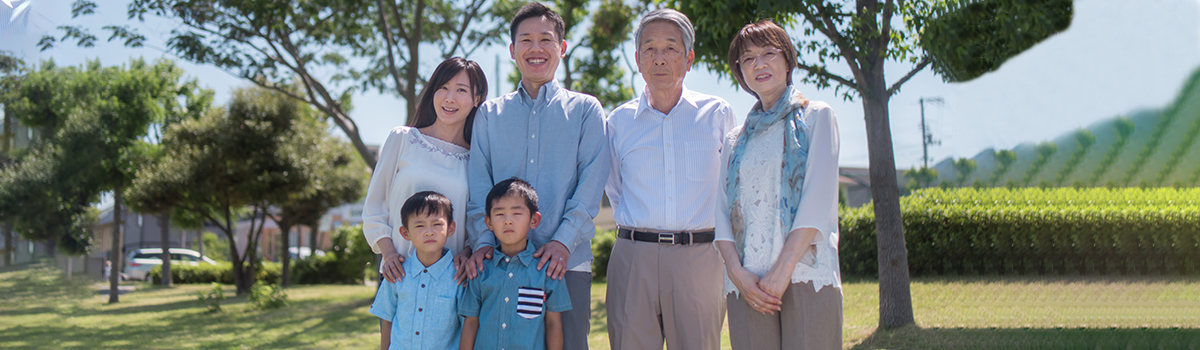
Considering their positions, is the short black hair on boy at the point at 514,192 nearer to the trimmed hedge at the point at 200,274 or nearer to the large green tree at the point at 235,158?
the large green tree at the point at 235,158

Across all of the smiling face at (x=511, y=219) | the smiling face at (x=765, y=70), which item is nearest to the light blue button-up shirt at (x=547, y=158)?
the smiling face at (x=511, y=219)

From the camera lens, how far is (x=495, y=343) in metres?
2.64

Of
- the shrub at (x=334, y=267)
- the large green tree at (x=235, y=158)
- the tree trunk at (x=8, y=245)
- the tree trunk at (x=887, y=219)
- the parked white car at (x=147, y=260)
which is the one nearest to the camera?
the tree trunk at (x=887, y=219)

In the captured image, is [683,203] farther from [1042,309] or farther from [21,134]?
[21,134]

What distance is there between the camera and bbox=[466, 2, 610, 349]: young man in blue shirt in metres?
2.69

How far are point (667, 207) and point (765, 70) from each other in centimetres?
69

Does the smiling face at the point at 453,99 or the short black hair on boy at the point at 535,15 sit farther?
the smiling face at the point at 453,99

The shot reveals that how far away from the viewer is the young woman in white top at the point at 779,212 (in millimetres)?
2307

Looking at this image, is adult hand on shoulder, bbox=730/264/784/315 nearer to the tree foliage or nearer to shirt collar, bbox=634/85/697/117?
shirt collar, bbox=634/85/697/117

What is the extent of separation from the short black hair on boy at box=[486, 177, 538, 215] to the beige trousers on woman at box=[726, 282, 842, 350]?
85cm

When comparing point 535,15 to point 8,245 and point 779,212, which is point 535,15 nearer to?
point 779,212

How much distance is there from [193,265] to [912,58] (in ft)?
75.8

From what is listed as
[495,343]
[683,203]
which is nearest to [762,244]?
[683,203]

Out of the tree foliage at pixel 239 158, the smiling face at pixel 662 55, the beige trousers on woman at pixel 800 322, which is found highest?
the tree foliage at pixel 239 158
